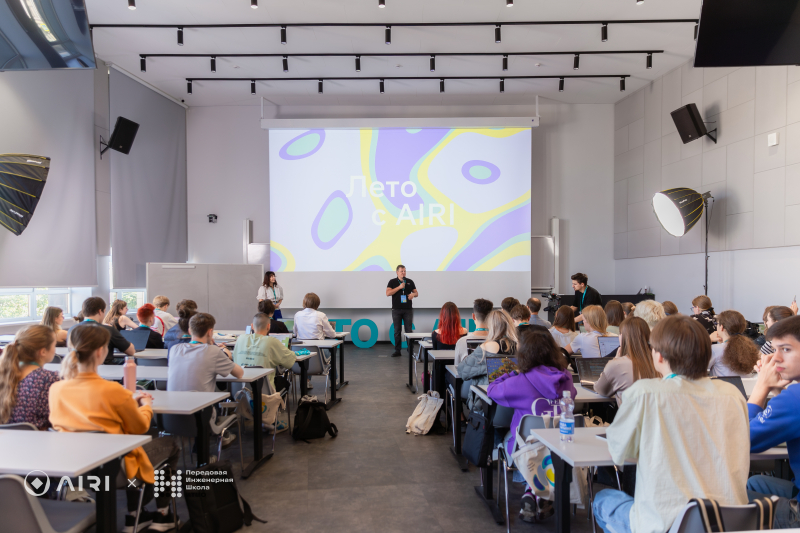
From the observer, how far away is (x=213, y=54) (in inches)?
293

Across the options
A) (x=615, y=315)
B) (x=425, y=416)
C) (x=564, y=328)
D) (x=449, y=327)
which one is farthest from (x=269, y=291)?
(x=615, y=315)

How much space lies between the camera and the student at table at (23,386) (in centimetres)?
220

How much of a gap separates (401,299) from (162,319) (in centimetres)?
394

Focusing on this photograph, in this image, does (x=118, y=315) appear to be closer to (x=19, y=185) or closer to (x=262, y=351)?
(x=19, y=185)

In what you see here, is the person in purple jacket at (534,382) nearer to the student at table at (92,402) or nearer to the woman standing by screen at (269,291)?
the student at table at (92,402)

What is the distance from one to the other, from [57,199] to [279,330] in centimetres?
379

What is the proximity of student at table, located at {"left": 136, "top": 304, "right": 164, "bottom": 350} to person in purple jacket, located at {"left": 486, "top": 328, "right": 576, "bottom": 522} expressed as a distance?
11.7ft

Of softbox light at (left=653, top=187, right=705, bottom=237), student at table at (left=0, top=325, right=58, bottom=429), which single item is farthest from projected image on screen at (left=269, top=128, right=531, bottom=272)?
student at table at (left=0, top=325, right=58, bottom=429)

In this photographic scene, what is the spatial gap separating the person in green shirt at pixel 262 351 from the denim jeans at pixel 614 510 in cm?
269

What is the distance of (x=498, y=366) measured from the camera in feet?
10.3

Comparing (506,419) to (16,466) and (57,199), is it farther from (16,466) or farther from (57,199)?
(57,199)

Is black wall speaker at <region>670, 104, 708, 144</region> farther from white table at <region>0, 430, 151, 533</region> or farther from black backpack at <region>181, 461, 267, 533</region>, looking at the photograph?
white table at <region>0, 430, 151, 533</region>


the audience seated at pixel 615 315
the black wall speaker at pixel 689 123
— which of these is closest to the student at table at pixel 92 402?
the audience seated at pixel 615 315

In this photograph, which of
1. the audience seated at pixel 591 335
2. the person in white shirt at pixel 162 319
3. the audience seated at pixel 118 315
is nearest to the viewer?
the audience seated at pixel 591 335
